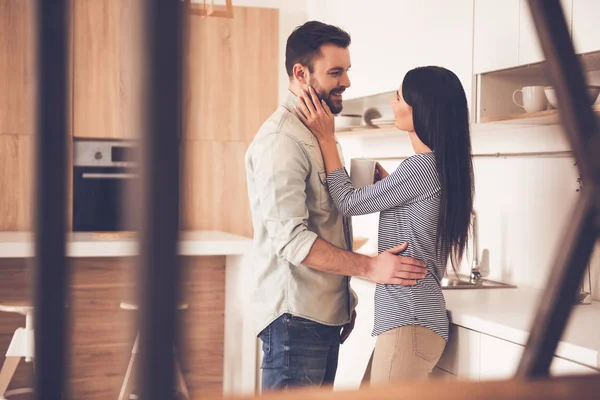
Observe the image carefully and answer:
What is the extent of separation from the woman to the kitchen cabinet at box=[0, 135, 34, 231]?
2.81 m

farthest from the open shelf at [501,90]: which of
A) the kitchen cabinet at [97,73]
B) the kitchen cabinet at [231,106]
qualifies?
the kitchen cabinet at [97,73]

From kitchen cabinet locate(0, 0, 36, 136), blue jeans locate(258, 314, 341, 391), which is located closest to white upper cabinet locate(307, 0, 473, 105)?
blue jeans locate(258, 314, 341, 391)

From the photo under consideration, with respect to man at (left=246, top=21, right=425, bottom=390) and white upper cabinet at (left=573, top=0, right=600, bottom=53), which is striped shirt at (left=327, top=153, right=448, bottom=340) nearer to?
man at (left=246, top=21, right=425, bottom=390)

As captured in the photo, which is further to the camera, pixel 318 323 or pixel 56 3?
pixel 318 323

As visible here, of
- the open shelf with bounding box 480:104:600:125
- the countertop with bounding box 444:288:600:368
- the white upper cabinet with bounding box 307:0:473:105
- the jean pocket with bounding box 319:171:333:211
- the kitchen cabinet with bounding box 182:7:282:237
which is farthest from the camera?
the kitchen cabinet with bounding box 182:7:282:237

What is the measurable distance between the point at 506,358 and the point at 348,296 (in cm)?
45

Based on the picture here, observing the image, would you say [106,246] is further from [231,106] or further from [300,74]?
[300,74]

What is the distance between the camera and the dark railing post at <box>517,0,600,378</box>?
226 millimetres

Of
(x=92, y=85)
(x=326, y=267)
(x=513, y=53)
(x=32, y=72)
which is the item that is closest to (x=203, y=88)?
Answer: (x=92, y=85)

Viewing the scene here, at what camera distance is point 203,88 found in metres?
4.56

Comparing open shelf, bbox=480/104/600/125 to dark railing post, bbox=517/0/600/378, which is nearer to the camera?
dark railing post, bbox=517/0/600/378

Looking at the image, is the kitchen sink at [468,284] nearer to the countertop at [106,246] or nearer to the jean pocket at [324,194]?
the jean pocket at [324,194]

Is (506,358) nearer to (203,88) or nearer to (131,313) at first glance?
(131,313)

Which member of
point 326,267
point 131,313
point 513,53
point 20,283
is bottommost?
point 20,283
